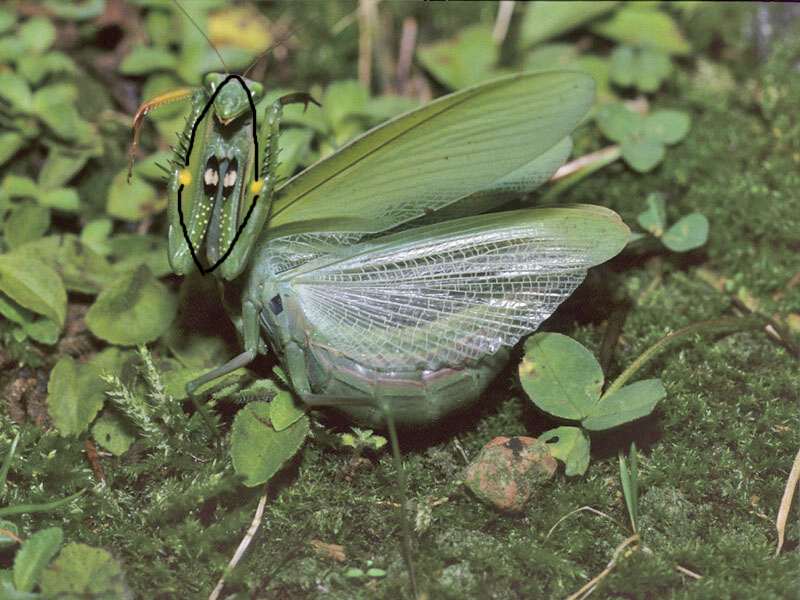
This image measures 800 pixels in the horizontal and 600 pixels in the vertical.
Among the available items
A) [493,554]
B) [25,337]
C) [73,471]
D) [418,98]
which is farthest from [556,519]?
[418,98]

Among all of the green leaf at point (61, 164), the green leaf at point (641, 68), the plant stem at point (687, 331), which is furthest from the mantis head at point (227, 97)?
the green leaf at point (641, 68)

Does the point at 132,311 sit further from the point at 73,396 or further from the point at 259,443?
the point at 259,443

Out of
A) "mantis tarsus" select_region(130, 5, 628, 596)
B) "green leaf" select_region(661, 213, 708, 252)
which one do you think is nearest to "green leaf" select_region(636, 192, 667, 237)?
"green leaf" select_region(661, 213, 708, 252)

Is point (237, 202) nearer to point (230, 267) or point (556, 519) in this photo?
point (230, 267)

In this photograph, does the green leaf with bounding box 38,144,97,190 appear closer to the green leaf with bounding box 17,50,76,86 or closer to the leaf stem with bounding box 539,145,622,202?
the green leaf with bounding box 17,50,76,86

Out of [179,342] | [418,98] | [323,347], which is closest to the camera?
[323,347]

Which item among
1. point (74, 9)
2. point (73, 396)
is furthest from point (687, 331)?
point (74, 9)
